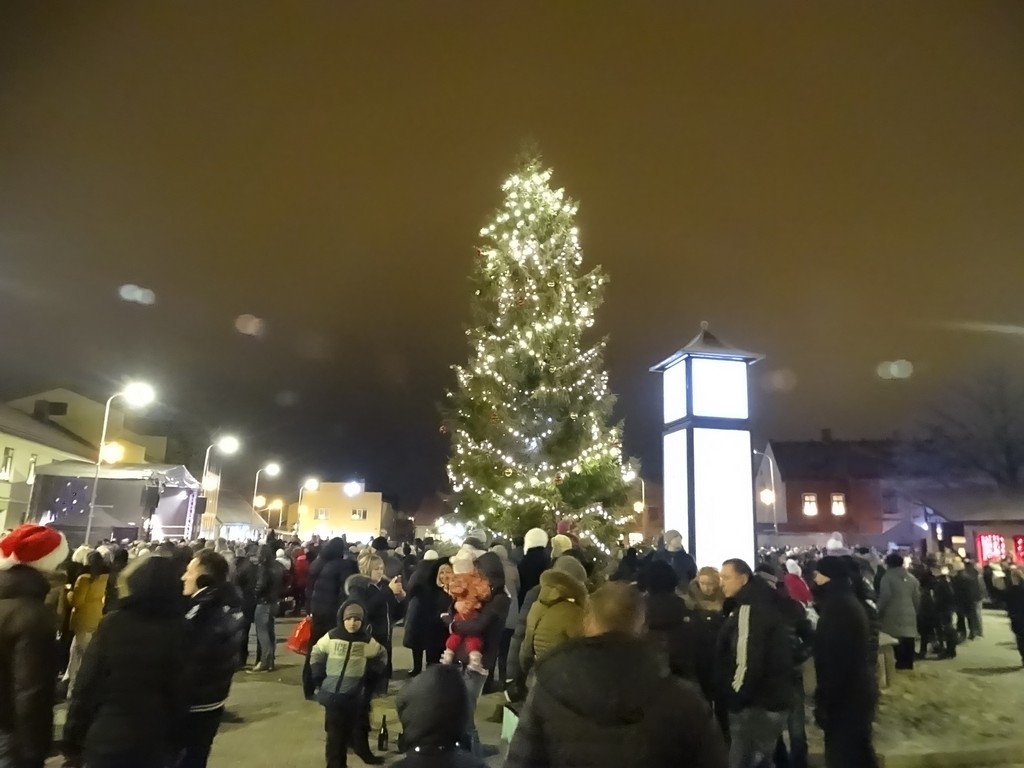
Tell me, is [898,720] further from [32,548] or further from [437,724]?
[32,548]

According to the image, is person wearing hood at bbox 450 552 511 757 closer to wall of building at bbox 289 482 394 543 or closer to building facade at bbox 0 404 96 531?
building facade at bbox 0 404 96 531

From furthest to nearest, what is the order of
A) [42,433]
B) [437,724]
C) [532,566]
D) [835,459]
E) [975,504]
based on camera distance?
[835,459] < [975,504] < [42,433] < [532,566] < [437,724]

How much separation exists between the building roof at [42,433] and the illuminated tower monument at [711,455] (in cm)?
3009

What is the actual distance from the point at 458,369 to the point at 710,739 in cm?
1811

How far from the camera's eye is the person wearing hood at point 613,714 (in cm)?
283

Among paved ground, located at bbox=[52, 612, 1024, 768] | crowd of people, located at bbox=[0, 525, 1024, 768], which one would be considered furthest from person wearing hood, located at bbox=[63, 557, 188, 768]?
paved ground, located at bbox=[52, 612, 1024, 768]

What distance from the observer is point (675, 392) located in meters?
18.5

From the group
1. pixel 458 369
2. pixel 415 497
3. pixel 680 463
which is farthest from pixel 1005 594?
pixel 415 497

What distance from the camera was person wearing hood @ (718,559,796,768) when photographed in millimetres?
5812

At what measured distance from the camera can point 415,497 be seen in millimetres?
101812

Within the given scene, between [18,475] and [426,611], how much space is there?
1285 inches

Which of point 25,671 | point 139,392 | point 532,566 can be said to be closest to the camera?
point 25,671

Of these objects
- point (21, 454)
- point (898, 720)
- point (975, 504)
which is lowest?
point (898, 720)

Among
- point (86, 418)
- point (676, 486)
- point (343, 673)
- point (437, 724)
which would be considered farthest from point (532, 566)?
point (86, 418)
